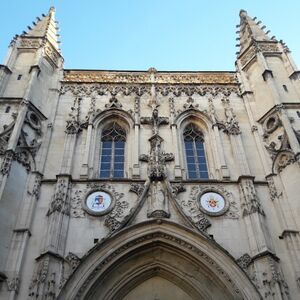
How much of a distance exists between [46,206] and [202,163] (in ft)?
20.3

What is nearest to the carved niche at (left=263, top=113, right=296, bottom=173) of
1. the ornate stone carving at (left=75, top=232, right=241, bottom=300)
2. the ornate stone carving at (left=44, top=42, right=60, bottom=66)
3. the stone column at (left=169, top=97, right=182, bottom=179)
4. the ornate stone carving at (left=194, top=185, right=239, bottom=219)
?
the ornate stone carving at (left=194, top=185, right=239, bottom=219)

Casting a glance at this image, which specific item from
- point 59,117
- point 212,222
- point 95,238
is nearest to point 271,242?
point 212,222

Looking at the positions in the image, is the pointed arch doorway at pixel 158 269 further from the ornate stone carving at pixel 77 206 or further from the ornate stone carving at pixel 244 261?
the ornate stone carving at pixel 77 206

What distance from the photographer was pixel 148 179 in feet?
46.6

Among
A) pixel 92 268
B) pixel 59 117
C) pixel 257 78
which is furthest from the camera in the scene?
pixel 257 78

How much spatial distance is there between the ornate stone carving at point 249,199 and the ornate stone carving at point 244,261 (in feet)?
5.13

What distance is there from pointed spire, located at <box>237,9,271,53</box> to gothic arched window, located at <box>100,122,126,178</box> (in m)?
8.05

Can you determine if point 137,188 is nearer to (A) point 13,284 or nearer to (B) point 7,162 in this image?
(B) point 7,162

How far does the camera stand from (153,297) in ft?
40.9

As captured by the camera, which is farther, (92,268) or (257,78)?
(257,78)

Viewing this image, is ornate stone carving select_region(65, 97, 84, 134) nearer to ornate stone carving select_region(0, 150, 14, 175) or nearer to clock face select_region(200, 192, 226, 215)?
ornate stone carving select_region(0, 150, 14, 175)

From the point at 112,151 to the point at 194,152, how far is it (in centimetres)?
332

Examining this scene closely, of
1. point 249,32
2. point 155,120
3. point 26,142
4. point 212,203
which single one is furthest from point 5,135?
point 249,32

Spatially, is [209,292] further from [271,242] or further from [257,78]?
[257,78]
